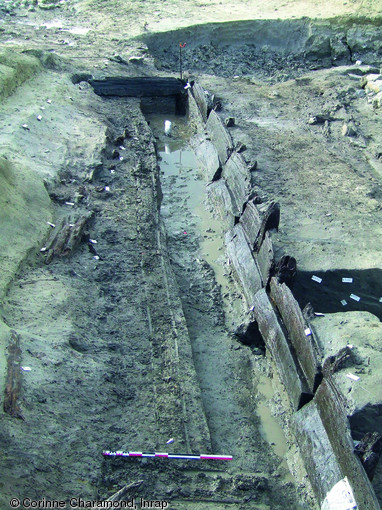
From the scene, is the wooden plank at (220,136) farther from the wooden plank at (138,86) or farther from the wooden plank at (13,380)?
the wooden plank at (13,380)

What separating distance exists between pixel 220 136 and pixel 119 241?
4057 mm

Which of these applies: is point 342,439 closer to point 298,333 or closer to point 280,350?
point 298,333

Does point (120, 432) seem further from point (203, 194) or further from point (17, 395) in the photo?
point (203, 194)

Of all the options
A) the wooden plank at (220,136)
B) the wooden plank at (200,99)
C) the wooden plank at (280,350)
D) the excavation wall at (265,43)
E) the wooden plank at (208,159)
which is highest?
the excavation wall at (265,43)

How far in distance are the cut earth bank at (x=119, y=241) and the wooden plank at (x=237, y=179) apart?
→ 0.96 feet

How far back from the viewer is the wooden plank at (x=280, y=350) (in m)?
5.49

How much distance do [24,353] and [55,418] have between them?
0.77 m

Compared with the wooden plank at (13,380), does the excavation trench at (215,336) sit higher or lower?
lower

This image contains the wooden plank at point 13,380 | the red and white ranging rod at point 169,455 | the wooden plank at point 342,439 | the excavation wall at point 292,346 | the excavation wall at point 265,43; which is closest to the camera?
the wooden plank at point 342,439

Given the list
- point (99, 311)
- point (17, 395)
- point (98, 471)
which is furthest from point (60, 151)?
point (98, 471)

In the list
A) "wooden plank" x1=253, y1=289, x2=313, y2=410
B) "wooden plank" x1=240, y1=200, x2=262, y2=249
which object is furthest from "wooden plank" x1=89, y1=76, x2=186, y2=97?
"wooden plank" x1=253, y1=289, x2=313, y2=410

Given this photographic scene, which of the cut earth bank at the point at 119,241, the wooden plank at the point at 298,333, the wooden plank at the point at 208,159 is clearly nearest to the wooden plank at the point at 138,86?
the cut earth bank at the point at 119,241

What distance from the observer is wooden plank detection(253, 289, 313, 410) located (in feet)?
18.0

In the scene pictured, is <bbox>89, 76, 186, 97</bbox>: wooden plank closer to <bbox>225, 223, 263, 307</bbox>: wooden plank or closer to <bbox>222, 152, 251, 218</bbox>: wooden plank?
<bbox>222, 152, 251, 218</bbox>: wooden plank
